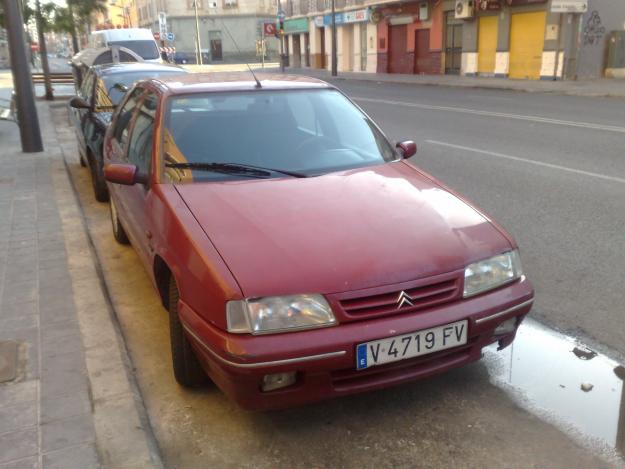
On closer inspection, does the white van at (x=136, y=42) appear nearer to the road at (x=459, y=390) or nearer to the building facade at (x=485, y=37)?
the building facade at (x=485, y=37)

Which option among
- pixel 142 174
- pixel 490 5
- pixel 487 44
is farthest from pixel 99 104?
pixel 487 44

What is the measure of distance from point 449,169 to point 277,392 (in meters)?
6.27

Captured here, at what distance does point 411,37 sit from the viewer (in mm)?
34156

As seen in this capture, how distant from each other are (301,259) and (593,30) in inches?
1000

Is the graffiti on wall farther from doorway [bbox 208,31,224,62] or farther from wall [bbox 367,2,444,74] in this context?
doorway [bbox 208,31,224,62]

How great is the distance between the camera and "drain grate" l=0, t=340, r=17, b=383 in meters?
3.36

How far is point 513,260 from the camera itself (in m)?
3.09

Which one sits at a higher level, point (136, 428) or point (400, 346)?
point (400, 346)

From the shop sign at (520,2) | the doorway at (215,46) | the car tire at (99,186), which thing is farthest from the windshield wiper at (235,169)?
the doorway at (215,46)

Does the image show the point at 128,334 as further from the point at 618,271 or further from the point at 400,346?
the point at 618,271

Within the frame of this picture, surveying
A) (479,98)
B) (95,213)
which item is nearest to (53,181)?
(95,213)

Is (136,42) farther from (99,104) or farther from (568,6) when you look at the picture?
(99,104)

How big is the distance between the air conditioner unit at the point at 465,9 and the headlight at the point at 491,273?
27438mm

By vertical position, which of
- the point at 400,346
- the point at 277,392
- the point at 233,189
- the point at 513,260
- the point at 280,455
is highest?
the point at 233,189
